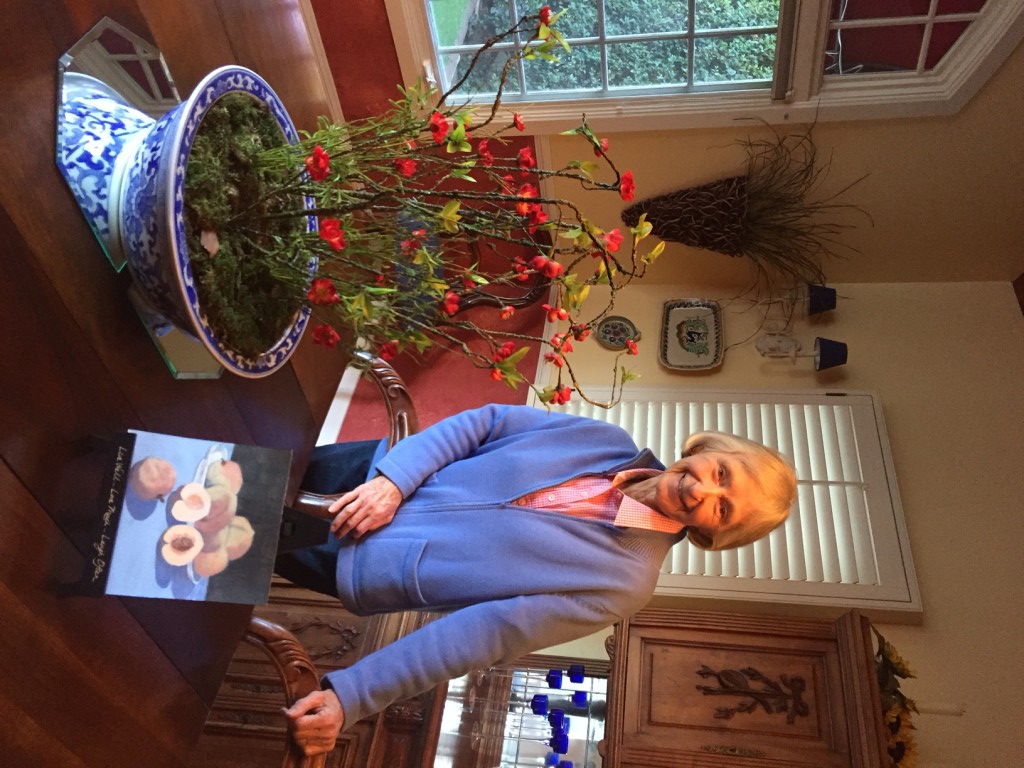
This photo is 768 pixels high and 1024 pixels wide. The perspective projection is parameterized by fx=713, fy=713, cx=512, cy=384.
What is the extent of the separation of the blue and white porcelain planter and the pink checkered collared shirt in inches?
22.1

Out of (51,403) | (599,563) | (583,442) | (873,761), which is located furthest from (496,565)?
(873,761)

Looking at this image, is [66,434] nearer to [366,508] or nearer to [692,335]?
[366,508]

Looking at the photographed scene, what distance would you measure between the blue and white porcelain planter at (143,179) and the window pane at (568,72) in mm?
1570

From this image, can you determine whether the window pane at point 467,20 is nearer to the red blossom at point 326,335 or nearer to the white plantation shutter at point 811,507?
the white plantation shutter at point 811,507

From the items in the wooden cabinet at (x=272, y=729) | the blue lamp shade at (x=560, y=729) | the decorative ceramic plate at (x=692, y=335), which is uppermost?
the decorative ceramic plate at (x=692, y=335)

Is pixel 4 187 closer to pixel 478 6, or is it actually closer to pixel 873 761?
pixel 873 761

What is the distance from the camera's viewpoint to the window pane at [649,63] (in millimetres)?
2207

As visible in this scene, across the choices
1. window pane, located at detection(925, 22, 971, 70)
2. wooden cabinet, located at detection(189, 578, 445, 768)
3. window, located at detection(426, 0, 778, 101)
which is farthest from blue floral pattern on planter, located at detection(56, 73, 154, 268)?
window pane, located at detection(925, 22, 971, 70)

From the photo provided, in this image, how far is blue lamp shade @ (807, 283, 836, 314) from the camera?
7.30ft

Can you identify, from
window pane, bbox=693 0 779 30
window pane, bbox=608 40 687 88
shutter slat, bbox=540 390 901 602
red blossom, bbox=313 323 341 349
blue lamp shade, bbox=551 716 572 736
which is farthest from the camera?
window pane, bbox=608 40 687 88

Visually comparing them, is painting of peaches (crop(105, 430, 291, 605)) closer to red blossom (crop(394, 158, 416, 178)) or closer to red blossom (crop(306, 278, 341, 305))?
red blossom (crop(306, 278, 341, 305))

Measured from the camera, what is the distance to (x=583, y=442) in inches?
50.0

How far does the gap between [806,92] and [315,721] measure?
2.02 m

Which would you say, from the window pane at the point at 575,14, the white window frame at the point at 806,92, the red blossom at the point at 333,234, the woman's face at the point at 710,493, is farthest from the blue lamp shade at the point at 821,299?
the red blossom at the point at 333,234
